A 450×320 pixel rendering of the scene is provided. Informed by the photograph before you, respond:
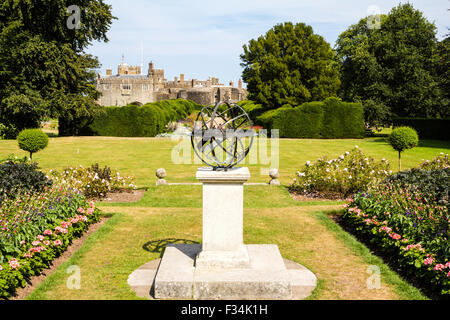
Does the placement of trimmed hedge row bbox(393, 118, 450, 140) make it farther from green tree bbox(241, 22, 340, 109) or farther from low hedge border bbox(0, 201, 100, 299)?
low hedge border bbox(0, 201, 100, 299)

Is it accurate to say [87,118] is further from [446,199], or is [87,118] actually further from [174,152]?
[446,199]

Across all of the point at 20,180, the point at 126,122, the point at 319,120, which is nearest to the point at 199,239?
the point at 20,180

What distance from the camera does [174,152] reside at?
914 inches

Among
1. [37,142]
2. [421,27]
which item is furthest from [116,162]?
[421,27]

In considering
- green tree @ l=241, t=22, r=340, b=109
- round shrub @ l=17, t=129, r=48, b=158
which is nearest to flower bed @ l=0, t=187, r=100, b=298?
round shrub @ l=17, t=129, r=48, b=158

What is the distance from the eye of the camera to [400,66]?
34219 millimetres

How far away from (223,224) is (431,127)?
32559 millimetres

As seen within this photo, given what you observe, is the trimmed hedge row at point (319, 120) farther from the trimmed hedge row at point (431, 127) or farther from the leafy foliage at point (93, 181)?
the leafy foliage at point (93, 181)

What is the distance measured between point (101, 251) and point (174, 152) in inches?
620

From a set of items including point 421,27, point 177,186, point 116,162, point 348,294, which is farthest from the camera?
point 421,27

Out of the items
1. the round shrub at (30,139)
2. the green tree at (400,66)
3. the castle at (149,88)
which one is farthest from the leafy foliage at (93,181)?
the castle at (149,88)

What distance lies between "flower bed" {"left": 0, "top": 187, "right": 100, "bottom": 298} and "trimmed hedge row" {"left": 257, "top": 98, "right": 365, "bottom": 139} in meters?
24.0

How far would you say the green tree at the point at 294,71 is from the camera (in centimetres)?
3566

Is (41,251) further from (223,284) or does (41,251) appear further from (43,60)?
(43,60)
